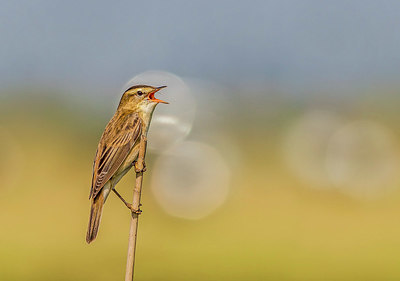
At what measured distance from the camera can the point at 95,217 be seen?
432cm

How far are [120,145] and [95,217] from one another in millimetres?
871

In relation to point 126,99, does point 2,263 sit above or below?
below

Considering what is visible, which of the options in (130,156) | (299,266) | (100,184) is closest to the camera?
(100,184)

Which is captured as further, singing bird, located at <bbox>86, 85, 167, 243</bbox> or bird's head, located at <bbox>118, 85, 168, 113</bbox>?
bird's head, located at <bbox>118, 85, 168, 113</bbox>

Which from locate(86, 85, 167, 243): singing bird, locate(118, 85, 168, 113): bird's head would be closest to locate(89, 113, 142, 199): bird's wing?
locate(86, 85, 167, 243): singing bird

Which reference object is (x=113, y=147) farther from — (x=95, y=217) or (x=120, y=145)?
(x=95, y=217)

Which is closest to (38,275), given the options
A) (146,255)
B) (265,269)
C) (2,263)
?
(2,263)

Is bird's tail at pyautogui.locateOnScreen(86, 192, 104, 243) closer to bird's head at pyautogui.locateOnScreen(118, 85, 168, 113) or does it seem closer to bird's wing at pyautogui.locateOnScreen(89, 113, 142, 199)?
bird's wing at pyautogui.locateOnScreen(89, 113, 142, 199)

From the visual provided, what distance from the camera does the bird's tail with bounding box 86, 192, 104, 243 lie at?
4.14 metres

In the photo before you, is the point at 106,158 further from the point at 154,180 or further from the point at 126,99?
the point at 154,180

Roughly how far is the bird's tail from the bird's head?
126cm

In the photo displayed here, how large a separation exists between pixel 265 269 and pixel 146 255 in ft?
10.8

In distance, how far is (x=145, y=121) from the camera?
5.39m

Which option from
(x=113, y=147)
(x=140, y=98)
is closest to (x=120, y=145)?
(x=113, y=147)
